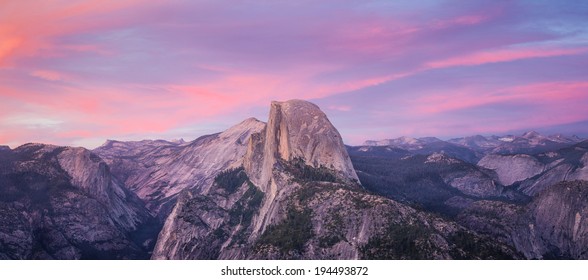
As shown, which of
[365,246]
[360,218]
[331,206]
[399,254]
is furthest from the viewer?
[331,206]

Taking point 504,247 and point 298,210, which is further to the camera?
point 298,210

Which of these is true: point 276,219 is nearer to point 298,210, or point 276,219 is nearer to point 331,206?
point 298,210
